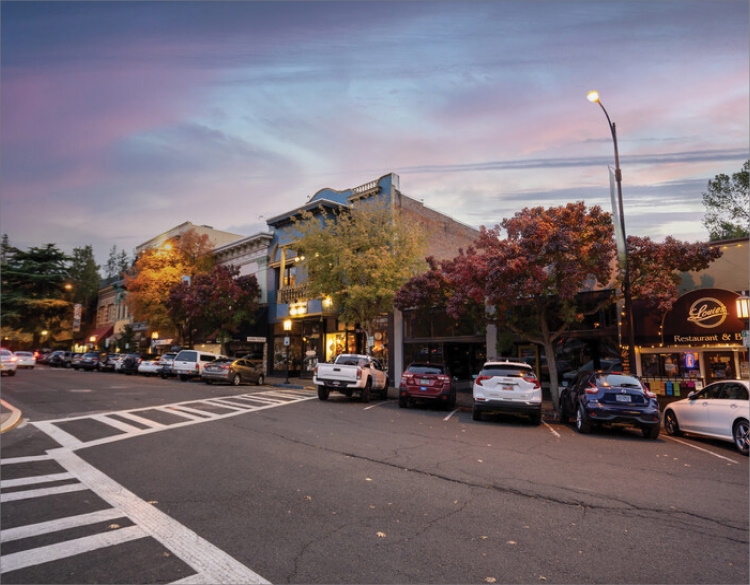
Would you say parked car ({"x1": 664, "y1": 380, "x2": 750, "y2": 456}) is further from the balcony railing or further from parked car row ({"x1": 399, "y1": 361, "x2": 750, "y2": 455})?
the balcony railing

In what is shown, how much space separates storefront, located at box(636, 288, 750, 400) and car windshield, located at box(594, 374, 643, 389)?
5.78 metres

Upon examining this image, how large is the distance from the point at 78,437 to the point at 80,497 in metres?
5.03

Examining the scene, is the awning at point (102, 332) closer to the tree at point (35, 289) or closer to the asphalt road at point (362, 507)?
the tree at point (35, 289)

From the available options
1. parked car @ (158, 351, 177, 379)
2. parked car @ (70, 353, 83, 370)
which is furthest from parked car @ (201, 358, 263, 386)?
parked car @ (70, 353, 83, 370)

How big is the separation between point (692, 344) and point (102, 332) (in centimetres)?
6146

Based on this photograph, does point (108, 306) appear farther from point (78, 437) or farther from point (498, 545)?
point (498, 545)

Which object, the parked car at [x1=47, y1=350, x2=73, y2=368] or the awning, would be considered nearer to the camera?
the parked car at [x1=47, y1=350, x2=73, y2=368]

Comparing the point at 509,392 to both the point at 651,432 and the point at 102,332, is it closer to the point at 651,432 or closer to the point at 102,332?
the point at 651,432

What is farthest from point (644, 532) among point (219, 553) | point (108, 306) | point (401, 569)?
point (108, 306)

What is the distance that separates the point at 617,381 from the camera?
11.8m

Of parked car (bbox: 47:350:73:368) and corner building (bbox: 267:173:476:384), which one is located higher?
corner building (bbox: 267:173:476:384)

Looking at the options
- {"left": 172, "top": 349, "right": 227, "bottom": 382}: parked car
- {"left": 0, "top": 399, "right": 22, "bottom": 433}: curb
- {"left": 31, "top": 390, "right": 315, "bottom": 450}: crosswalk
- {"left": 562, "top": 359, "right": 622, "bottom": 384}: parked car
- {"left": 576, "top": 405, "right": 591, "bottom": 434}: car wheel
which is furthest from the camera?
{"left": 172, "top": 349, "right": 227, "bottom": 382}: parked car

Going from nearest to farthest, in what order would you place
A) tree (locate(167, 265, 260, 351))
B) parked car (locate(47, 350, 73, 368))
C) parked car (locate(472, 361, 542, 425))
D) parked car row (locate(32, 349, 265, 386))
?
parked car (locate(472, 361, 542, 425)), parked car row (locate(32, 349, 265, 386)), tree (locate(167, 265, 260, 351)), parked car (locate(47, 350, 73, 368))

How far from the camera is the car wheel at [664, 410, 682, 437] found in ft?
40.4
